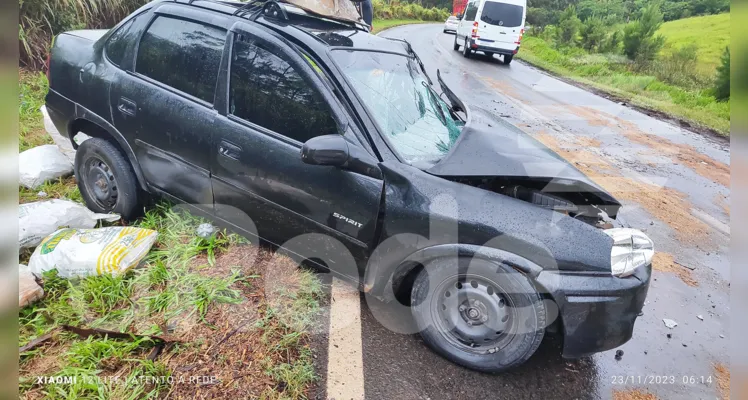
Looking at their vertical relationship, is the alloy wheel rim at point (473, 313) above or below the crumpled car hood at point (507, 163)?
below

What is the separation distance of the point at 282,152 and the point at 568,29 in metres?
25.9

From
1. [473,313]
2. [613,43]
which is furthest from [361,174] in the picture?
[613,43]

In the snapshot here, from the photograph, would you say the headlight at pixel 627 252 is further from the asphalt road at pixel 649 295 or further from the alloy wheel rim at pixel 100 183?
the alloy wheel rim at pixel 100 183

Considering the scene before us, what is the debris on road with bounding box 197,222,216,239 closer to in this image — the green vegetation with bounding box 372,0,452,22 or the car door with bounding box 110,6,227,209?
the car door with bounding box 110,6,227,209

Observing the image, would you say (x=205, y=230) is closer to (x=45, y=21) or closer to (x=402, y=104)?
(x=402, y=104)

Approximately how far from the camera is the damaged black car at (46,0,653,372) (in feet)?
7.06

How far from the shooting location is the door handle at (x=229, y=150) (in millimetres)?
2561

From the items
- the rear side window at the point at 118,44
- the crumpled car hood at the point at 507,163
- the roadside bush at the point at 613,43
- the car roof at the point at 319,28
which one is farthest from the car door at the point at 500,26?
the rear side window at the point at 118,44

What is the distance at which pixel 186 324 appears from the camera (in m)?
2.36

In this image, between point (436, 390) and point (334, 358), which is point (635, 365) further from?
point (334, 358)

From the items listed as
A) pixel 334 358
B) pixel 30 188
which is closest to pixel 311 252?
pixel 334 358

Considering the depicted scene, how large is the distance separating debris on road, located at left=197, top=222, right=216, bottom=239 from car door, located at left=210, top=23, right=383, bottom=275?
447 millimetres

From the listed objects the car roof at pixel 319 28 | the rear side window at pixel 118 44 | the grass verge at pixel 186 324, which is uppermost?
the car roof at pixel 319 28

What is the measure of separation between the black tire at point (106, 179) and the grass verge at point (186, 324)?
41 centimetres
